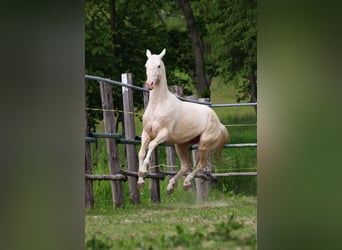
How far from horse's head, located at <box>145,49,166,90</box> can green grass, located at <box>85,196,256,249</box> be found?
1.10 m

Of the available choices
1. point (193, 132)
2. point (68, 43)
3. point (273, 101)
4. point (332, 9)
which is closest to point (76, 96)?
point (68, 43)

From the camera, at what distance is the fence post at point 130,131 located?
7.17m

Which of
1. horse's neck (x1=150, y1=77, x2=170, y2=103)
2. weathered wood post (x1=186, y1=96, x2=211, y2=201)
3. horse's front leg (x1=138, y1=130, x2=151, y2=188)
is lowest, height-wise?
weathered wood post (x1=186, y1=96, x2=211, y2=201)

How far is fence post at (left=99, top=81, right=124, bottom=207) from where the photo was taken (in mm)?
7141

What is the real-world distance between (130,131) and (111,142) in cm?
20

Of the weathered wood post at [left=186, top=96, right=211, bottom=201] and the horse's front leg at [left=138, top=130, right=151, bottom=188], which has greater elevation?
the horse's front leg at [left=138, top=130, right=151, bottom=188]

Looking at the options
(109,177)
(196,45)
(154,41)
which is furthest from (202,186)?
(154,41)

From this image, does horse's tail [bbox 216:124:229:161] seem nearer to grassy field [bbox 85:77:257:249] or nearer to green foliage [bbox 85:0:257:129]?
grassy field [bbox 85:77:257:249]

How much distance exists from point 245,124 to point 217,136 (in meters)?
0.31

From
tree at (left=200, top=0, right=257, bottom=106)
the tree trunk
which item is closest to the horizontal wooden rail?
the tree trunk

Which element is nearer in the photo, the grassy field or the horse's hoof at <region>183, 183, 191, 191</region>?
the grassy field

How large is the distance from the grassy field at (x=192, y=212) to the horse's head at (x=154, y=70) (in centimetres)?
39

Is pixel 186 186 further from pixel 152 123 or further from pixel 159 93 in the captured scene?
pixel 159 93

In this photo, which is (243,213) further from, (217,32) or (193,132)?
(217,32)
